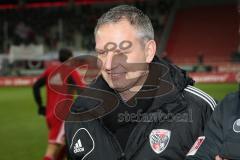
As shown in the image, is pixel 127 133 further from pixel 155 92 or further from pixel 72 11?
pixel 72 11

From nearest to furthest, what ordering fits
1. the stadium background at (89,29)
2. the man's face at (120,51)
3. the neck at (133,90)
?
the man's face at (120,51) → the neck at (133,90) → the stadium background at (89,29)

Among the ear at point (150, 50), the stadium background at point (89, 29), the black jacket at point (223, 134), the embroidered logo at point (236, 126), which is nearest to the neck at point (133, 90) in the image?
the ear at point (150, 50)

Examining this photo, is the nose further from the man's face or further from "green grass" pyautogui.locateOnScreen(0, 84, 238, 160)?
"green grass" pyautogui.locateOnScreen(0, 84, 238, 160)

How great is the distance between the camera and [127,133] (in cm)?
264

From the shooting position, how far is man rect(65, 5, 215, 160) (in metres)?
2.51

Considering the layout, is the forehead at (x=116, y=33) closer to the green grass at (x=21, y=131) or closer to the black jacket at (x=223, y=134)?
the black jacket at (x=223, y=134)

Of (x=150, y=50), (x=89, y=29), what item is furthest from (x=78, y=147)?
(x=89, y=29)

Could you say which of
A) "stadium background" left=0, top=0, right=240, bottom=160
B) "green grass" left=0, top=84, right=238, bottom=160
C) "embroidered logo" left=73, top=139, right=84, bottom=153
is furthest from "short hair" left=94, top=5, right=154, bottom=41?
"stadium background" left=0, top=0, right=240, bottom=160

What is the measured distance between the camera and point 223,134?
2312mm

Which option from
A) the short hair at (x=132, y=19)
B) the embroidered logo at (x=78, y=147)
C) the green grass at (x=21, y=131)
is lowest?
the green grass at (x=21, y=131)

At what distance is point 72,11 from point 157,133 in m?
40.4

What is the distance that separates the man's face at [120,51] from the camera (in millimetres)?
2482

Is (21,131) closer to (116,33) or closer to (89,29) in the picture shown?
(116,33)

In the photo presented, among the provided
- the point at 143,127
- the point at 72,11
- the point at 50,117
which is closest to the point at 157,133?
the point at 143,127
